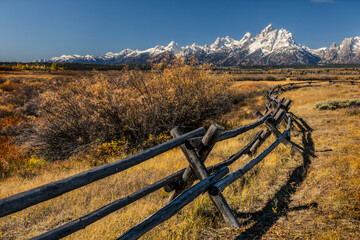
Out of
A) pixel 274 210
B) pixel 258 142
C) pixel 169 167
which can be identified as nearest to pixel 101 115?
pixel 169 167

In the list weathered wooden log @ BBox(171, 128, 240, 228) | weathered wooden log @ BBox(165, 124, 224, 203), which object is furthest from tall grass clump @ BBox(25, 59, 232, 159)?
weathered wooden log @ BBox(171, 128, 240, 228)

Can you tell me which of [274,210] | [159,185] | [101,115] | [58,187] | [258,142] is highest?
[101,115]

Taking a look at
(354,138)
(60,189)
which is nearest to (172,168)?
(60,189)

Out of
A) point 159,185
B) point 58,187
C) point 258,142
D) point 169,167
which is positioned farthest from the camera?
point 258,142

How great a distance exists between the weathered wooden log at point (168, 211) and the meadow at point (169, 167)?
65 centimetres

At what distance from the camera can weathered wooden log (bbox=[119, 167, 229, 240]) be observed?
1916mm

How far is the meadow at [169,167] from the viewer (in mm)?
Answer: 2791

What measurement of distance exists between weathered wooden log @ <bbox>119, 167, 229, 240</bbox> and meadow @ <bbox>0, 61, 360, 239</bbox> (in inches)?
25.4

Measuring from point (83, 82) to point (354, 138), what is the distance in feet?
34.9

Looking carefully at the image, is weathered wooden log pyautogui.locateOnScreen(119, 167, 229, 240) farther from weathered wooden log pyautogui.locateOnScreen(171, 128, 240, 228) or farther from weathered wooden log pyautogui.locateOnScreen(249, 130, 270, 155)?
weathered wooden log pyautogui.locateOnScreen(249, 130, 270, 155)

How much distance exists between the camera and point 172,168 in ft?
16.5

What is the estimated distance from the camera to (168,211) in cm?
218

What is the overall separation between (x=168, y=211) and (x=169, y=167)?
296cm

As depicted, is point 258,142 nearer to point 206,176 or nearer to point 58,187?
point 206,176
